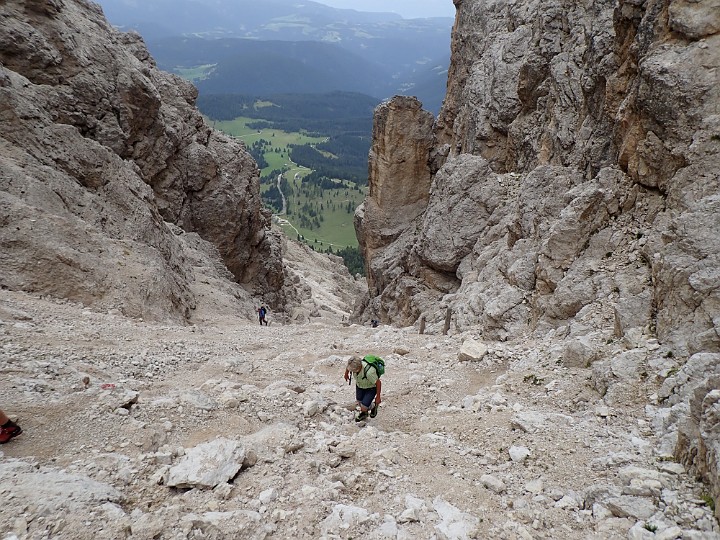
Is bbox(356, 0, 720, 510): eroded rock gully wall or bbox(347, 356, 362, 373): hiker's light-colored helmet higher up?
bbox(356, 0, 720, 510): eroded rock gully wall

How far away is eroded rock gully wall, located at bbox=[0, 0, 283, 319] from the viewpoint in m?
19.8

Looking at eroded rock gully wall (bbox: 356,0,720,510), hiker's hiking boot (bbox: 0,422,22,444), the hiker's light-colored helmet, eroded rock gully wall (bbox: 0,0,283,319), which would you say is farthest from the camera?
eroded rock gully wall (bbox: 0,0,283,319)

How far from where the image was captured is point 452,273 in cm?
3672

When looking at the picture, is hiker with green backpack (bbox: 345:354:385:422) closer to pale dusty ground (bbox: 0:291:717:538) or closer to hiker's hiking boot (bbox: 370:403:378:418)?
hiker's hiking boot (bbox: 370:403:378:418)

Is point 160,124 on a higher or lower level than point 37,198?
higher

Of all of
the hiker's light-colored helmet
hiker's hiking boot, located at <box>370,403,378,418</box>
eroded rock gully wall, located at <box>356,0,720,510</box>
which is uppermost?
eroded rock gully wall, located at <box>356,0,720,510</box>

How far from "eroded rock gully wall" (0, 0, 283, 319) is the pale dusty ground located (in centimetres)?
513

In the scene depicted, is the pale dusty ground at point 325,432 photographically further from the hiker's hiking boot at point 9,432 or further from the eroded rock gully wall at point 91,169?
the eroded rock gully wall at point 91,169

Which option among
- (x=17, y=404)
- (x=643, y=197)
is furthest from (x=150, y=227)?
(x=643, y=197)

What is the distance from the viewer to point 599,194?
16453 mm

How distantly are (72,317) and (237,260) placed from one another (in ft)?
110

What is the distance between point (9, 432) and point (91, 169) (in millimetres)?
22246

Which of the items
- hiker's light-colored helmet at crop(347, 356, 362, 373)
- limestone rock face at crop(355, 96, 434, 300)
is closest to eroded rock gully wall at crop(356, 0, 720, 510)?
hiker's light-colored helmet at crop(347, 356, 362, 373)

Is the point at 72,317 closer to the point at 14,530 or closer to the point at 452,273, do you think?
the point at 14,530
